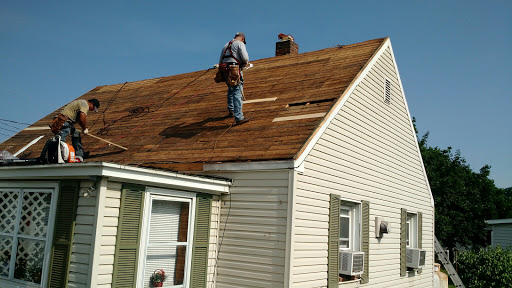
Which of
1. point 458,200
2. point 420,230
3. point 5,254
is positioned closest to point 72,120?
point 5,254

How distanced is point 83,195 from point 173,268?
2064 mm

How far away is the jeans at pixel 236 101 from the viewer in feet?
34.4

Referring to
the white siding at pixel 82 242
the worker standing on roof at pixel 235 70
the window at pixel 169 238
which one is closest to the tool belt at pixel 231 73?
the worker standing on roof at pixel 235 70

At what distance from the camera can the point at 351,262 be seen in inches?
380

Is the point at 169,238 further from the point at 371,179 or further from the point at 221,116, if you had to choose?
the point at 371,179

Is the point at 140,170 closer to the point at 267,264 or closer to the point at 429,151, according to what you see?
the point at 267,264

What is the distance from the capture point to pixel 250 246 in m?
8.59

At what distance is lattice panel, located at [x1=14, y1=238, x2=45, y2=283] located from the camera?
7.98 m

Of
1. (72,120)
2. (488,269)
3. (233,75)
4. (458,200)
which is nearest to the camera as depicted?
(72,120)

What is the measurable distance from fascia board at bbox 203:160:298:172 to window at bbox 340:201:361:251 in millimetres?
2573

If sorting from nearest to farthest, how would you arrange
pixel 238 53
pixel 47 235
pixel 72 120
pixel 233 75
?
pixel 47 235
pixel 72 120
pixel 233 75
pixel 238 53

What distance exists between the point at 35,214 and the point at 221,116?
15.5ft

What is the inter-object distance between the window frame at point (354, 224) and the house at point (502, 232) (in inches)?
797

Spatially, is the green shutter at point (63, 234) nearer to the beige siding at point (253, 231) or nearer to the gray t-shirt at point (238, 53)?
the beige siding at point (253, 231)
